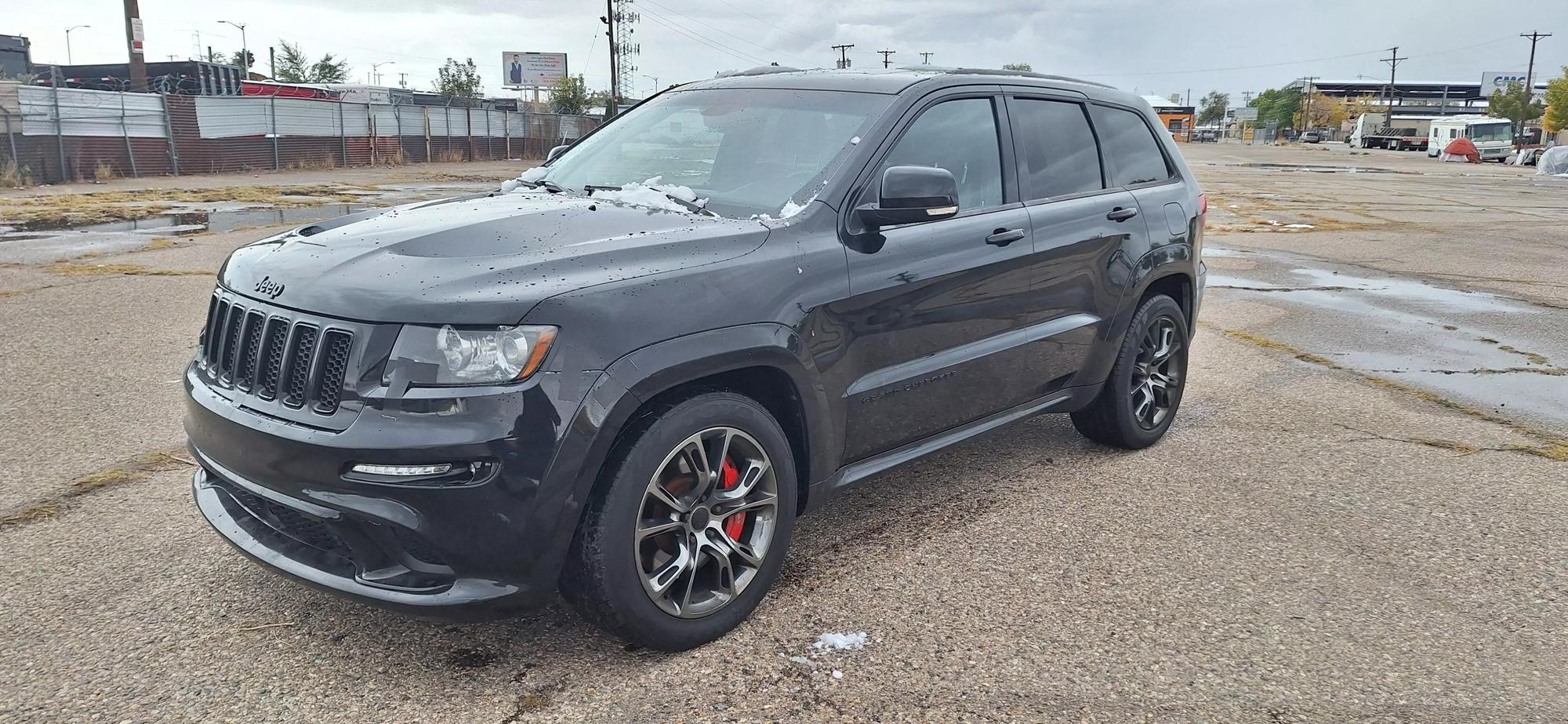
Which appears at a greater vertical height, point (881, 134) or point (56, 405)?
point (881, 134)

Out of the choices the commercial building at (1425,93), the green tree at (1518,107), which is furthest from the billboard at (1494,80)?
the green tree at (1518,107)

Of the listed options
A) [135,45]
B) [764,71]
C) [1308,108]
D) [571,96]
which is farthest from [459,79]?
[1308,108]

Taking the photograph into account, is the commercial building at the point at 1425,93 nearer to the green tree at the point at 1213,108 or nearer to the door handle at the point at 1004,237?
the green tree at the point at 1213,108

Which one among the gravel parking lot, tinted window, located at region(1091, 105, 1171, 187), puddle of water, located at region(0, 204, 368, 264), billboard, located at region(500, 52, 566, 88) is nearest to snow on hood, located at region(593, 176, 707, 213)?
the gravel parking lot

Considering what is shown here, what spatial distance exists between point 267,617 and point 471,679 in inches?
30.5

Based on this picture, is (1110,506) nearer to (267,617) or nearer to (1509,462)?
(1509,462)

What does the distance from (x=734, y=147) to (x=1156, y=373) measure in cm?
250

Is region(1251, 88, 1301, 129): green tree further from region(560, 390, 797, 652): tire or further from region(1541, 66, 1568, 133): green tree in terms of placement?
region(560, 390, 797, 652): tire

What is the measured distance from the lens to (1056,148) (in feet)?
15.1

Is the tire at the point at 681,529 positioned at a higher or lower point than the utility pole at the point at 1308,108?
lower

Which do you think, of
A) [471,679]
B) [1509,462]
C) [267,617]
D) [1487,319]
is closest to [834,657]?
[471,679]

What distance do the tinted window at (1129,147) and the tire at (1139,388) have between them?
1.96ft

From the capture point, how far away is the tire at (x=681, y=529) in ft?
9.29

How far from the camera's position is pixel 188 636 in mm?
3127
